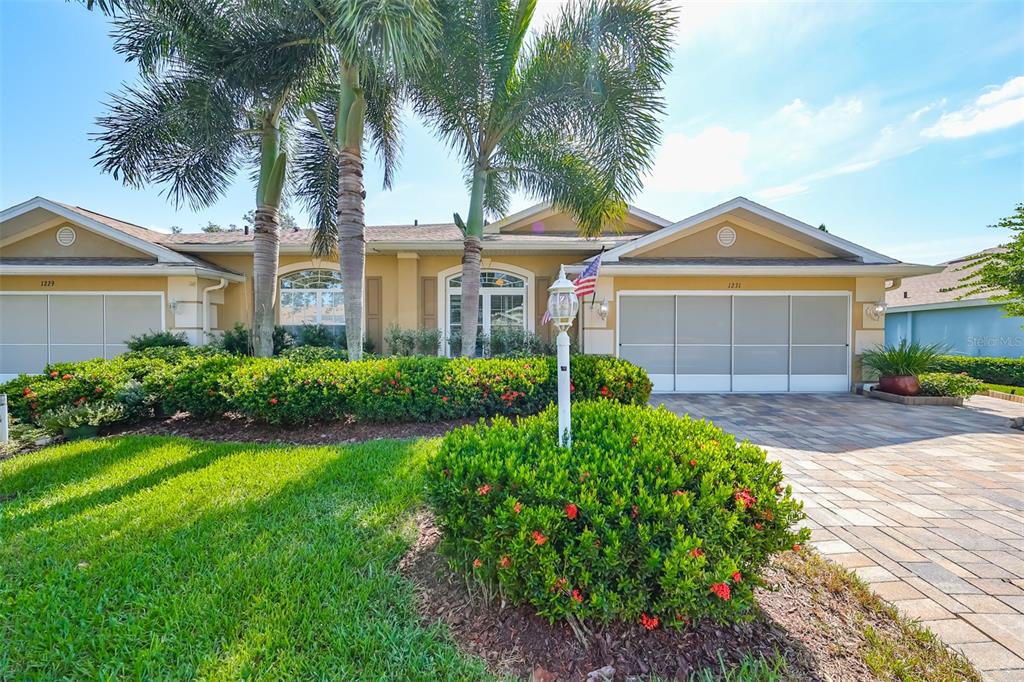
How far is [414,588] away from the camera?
2.62m

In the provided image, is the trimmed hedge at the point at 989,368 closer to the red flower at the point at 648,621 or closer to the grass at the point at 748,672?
the grass at the point at 748,672

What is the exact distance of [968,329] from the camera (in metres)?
15.2

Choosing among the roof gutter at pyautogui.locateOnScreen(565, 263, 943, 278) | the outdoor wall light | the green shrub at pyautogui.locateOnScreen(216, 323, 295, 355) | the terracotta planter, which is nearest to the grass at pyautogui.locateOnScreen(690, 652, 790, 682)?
the roof gutter at pyautogui.locateOnScreen(565, 263, 943, 278)

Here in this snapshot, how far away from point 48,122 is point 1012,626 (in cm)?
1664

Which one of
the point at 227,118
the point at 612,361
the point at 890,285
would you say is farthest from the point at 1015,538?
the point at 227,118

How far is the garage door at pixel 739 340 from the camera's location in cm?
1098

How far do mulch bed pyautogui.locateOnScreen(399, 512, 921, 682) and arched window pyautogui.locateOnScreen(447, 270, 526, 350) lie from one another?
9.75 m

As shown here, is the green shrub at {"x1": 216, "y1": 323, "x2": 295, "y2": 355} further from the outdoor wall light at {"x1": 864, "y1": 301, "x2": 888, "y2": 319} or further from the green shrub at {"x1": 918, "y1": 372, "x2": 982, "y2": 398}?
the green shrub at {"x1": 918, "y1": 372, "x2": 982, "y2": 398}

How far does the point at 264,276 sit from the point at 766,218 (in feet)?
40.4

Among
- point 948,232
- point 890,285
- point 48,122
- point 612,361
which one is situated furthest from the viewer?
point 948,232

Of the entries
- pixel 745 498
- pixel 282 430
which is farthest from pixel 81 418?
pixel 745 498

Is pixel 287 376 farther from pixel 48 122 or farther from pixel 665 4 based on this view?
pixel 48 122

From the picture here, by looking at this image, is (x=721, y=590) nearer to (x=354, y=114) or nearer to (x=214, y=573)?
(x=214, y=573)

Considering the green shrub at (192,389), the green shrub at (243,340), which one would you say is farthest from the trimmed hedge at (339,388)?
the green shrub at (243,340)
